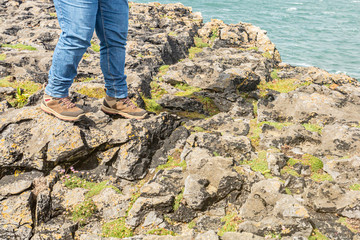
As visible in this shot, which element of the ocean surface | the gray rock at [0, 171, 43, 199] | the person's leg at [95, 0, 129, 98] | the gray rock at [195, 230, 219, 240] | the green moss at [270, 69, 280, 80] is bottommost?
the ocean surface

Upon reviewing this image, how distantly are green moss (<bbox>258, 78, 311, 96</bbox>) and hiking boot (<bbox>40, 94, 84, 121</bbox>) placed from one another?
868 cm

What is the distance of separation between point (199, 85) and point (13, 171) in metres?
8.40

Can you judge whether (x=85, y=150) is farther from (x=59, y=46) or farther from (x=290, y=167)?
(x=290, y=167)

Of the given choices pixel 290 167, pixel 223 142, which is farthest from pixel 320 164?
pixel 223 142

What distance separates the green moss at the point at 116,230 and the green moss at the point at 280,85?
9.03 metres

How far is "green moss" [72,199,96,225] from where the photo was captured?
530 cm

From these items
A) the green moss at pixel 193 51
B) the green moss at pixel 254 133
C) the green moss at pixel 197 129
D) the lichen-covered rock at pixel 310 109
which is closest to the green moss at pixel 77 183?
the green moss at pixel 197 129

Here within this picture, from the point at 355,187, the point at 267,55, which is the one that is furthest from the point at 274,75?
the point at 355,187

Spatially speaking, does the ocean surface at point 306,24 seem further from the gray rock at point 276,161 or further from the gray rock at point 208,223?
the gray rock at point 208,223

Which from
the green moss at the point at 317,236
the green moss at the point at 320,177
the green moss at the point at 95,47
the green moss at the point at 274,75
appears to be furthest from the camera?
the green moss at the point at 95,47

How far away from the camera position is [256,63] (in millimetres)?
15477

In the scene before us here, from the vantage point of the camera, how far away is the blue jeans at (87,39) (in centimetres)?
491

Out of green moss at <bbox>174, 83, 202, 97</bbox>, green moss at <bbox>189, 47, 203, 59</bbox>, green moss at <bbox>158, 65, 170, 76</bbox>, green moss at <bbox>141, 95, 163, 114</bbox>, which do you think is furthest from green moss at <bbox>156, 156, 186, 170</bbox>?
green moss at <bbox>189, 47, 203, 59</bbox>

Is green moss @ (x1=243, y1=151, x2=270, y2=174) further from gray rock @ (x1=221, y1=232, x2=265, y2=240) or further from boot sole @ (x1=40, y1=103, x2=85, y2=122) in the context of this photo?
boot sole @ (x1=40, y1=103, x2=85, y2=122)
